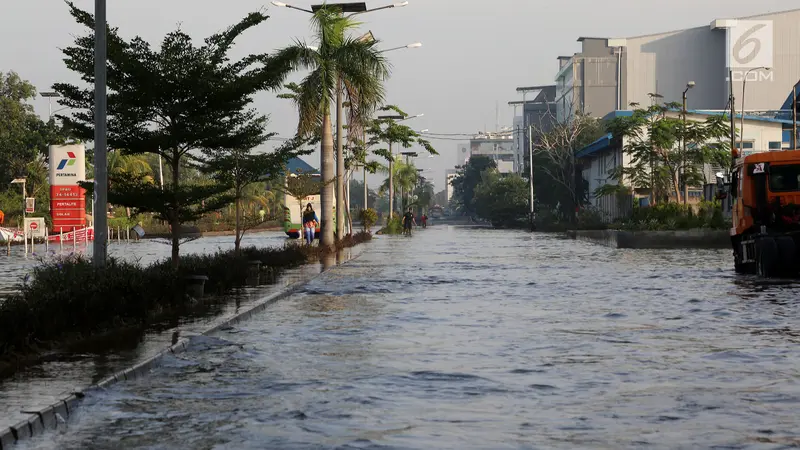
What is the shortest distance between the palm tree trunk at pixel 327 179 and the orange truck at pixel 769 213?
19296 mm

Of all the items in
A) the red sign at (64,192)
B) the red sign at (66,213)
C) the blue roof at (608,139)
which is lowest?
the red sign at (66,213)

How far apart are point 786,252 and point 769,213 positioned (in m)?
1.46

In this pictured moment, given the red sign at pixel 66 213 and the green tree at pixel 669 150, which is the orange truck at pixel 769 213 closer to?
the red sign at pixel 66 213

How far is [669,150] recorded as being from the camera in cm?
7425

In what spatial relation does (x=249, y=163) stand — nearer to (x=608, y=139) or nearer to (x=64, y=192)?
(x=64, y=192)

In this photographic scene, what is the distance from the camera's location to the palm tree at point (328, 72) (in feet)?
149

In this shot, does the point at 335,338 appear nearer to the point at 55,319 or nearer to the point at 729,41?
the point at 55,319

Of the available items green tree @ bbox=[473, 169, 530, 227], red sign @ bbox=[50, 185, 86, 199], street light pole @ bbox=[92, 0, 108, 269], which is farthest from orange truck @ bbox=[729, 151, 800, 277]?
green tree @ bbox=[473, 169, 530, 227]

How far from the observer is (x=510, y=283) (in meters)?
27.3

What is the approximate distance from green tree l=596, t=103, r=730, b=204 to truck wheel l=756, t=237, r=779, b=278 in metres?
38.2

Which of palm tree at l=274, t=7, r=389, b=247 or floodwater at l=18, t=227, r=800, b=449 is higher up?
palm tree at l=274, t=7, r=389, b=247

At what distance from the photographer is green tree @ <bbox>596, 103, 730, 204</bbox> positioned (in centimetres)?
6712

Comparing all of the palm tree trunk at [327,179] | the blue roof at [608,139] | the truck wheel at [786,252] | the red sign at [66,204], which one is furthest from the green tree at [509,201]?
the truck wheel at [786,252]

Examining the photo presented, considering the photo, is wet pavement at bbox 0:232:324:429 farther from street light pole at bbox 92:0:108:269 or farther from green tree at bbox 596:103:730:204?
green tree at bbox 596:103:730:204
